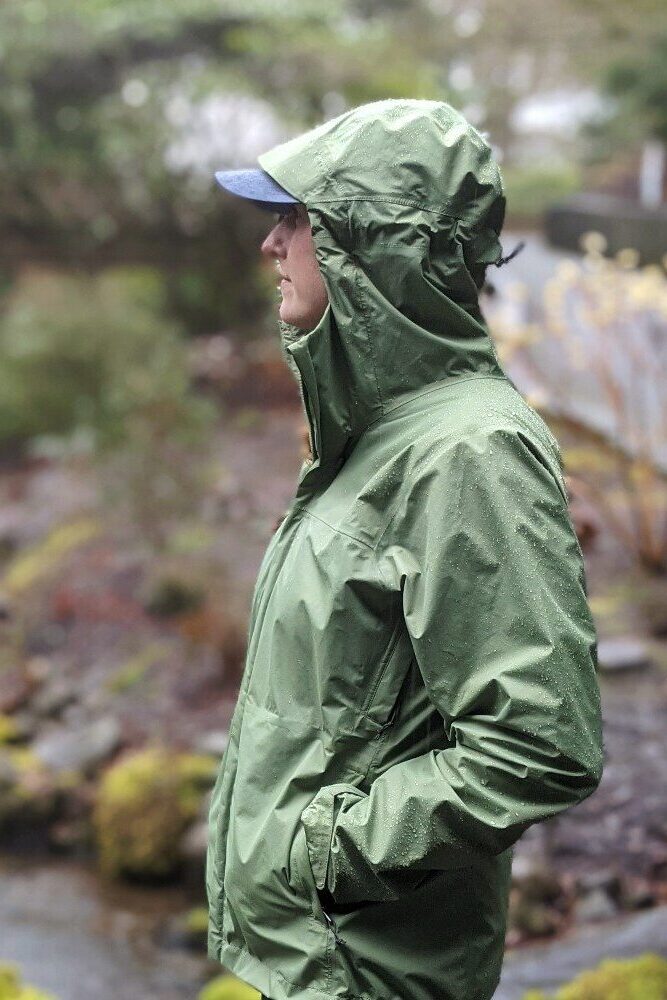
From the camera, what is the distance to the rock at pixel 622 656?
615 centimetres

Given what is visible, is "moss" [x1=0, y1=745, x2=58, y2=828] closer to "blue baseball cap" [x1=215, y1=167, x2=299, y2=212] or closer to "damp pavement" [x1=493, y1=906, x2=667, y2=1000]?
"damp pavement" [x1=493, y1=906, x2=667, y2=1000]

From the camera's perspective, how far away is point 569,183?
19406 mm

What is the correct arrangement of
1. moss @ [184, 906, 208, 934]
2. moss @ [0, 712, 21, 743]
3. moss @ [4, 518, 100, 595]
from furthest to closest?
moss @ [4, 518, 100, 595]
moss @ [0, 712, 21, 743]
moss @ [184, 906, 208, 934]

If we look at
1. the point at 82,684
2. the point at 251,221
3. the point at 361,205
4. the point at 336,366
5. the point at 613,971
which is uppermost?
the point at 361,205

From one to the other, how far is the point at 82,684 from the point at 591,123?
49.3ft

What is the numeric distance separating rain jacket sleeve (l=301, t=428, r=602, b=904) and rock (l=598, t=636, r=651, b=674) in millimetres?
4516

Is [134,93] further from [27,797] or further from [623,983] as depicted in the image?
[623,983]

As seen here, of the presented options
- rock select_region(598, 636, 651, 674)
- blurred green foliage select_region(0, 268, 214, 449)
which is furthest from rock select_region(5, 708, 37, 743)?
rock select_region(598, 636, 651, 674)

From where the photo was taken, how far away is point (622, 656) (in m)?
6.21

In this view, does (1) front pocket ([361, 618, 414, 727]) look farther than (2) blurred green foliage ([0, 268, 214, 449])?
No

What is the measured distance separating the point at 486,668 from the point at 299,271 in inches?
27.8

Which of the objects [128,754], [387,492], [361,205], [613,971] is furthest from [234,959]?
[128,754]

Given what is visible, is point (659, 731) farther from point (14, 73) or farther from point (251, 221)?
point (14, 73)

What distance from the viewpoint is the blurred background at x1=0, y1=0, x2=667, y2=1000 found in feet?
17.0
